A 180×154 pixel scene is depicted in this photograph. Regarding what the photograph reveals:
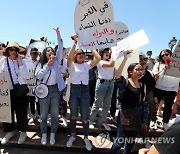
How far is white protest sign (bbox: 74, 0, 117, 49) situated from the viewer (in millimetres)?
4082

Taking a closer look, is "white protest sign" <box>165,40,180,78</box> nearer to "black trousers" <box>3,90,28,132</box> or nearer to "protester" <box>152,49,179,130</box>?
"protester" <box>152,49,179,130</box>

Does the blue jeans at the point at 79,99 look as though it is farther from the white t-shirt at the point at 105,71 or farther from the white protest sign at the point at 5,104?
the white protest sign at the point at 5,104

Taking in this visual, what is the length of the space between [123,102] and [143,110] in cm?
37

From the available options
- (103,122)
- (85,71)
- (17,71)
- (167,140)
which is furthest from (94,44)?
(167,140)

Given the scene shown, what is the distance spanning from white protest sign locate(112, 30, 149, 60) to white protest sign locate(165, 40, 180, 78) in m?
0.74

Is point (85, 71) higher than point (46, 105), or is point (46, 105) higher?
point (85, 71)

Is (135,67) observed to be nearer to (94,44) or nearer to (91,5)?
(94,44)

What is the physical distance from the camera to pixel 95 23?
412 centimetres

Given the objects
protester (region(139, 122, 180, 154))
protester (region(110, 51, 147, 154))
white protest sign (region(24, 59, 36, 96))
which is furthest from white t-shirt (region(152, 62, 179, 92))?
protester (region(139, 122, 180, 154))

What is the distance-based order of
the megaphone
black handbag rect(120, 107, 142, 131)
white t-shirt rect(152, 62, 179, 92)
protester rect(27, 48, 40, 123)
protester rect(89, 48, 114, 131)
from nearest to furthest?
black handbag rect(120, 107, 142, 131) → the megaphone → protester rect(89, 48, 114, 131) → white t-shirt rect(152, 62, 179, 92) → protester rect(27, 48, 40, 123)

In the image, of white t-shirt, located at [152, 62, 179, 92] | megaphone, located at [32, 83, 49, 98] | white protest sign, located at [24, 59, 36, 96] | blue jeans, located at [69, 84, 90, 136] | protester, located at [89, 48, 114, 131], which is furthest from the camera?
white protest sign, located at [24, 59, 36, 96]

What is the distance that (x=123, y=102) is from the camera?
374cm

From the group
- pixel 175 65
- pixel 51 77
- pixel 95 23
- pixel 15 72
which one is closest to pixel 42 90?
pixel 51 77

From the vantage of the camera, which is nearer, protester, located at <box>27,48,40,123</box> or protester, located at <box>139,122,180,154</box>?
protester, located at <box>139,122,180,154</box>
